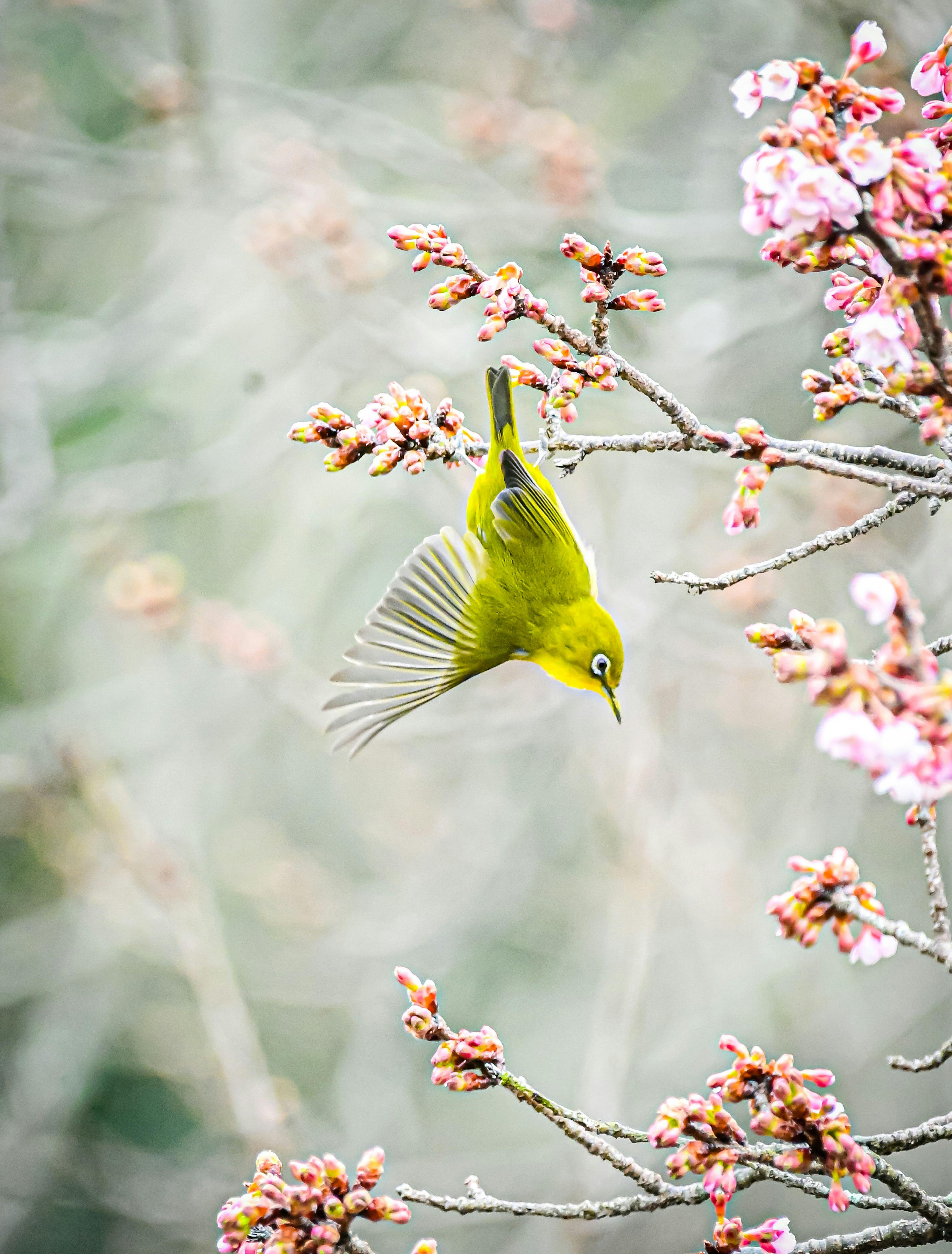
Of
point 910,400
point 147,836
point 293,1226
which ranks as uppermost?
point 147,836

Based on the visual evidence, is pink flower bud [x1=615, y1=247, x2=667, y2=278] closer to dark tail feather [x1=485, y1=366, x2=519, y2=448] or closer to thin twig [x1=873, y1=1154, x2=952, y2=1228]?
dark tail feather [x1=485, y1=366, x2=519, y2=448]

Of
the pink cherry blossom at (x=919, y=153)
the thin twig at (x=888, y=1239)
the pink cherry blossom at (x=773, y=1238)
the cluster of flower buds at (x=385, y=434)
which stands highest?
the cluster of flower buds at (x=385, y=434)

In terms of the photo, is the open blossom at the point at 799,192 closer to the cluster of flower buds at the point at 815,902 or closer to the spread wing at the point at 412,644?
the cluster of flower buds at the point at 815,902

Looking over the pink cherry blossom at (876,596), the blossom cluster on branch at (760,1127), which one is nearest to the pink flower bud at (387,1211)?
the blossom cluster on branch at (760,1127)

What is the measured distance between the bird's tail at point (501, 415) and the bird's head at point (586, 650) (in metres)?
0.52

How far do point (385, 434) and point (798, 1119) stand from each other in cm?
130

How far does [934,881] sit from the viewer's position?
143 cm

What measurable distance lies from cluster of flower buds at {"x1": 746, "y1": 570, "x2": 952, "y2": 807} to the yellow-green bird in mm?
1399

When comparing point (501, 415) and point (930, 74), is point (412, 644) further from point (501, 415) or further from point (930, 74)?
point (930, 74)

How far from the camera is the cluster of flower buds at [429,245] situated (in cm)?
182

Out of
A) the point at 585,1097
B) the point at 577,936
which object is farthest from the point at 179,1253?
the point at 585,1097

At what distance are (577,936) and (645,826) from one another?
2827 millimetres

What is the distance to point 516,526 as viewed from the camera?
2.91 metres

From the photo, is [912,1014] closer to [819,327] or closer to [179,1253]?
[819,327]
